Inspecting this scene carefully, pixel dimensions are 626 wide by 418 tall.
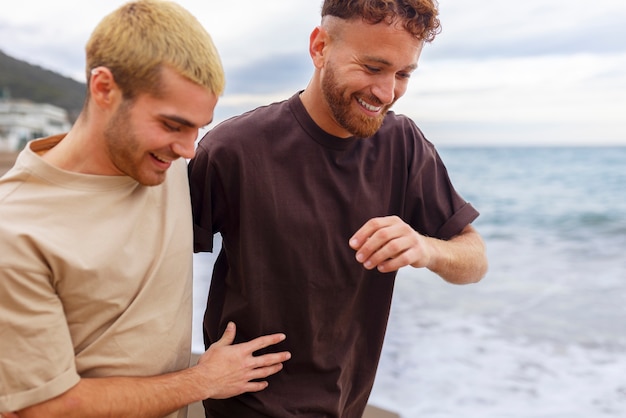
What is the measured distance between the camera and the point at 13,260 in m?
1.21

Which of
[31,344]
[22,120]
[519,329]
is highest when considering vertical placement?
[22,120]

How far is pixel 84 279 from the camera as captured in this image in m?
1.29

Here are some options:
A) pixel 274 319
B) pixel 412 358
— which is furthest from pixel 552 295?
pixel 274 319

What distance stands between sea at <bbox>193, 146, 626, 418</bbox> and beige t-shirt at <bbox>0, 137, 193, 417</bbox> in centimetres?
302

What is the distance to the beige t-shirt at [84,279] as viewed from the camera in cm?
123

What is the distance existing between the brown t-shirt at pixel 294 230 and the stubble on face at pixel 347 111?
57 mm

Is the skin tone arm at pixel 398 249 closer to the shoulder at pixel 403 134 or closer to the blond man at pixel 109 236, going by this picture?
the shoulder at pixel 403 134

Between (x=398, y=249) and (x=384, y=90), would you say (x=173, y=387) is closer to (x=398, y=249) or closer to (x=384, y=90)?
(x=398, y=249)

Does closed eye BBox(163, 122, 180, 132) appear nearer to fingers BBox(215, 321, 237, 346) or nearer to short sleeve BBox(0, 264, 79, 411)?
short sleeve BBox(0, 264, 79, 411)

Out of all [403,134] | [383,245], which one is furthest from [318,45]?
[383,245]

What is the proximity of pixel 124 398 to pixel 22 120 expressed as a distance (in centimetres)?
1155

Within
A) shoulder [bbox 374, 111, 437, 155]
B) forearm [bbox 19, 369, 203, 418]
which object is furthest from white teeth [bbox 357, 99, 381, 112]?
forearm [bbox 19, 369, 203, 418]

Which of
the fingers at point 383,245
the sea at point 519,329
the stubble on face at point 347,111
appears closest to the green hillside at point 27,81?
the sea at point 519,329

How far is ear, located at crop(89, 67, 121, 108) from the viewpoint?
4.29 feet
